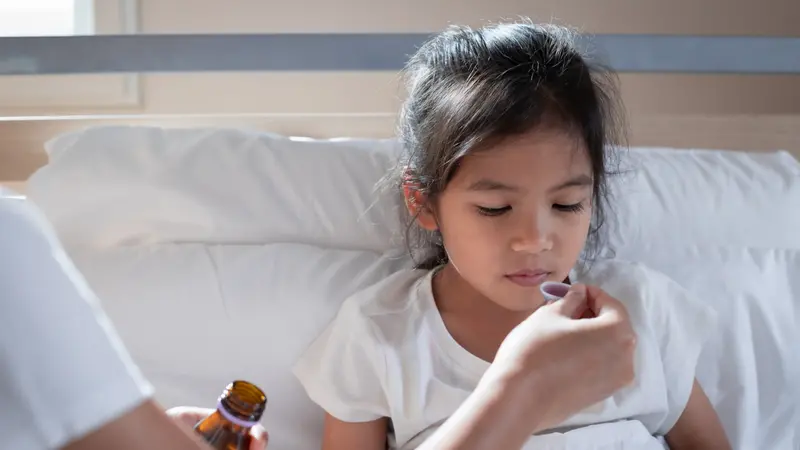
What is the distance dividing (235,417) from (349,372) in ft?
1.28

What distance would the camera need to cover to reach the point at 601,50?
4.36 feet

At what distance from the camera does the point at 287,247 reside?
1.22 meters

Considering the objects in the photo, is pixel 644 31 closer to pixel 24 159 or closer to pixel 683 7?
pixel 683 7

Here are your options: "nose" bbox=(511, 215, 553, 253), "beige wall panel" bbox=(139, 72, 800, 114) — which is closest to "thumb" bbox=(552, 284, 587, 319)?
"nose" bbox=(511, 215, 553, 253)

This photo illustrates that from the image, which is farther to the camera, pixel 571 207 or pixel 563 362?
pixel 571 207

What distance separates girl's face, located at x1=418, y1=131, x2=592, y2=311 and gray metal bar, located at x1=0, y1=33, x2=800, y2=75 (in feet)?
1.10

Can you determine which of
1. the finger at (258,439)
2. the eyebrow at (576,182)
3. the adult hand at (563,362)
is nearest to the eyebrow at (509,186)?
the eyebrow at (576,182)

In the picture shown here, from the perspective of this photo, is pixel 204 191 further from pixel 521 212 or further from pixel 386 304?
→ pixel 521 212

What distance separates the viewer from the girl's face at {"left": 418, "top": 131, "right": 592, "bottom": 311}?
96 centimetres

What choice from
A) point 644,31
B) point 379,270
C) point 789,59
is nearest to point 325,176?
point 379,270

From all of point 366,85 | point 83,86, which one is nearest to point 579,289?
point 366,85

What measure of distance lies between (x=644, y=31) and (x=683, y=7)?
0.10 m

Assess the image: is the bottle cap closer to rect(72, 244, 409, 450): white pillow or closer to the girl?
the girl

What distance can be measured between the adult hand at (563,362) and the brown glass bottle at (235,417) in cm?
17
